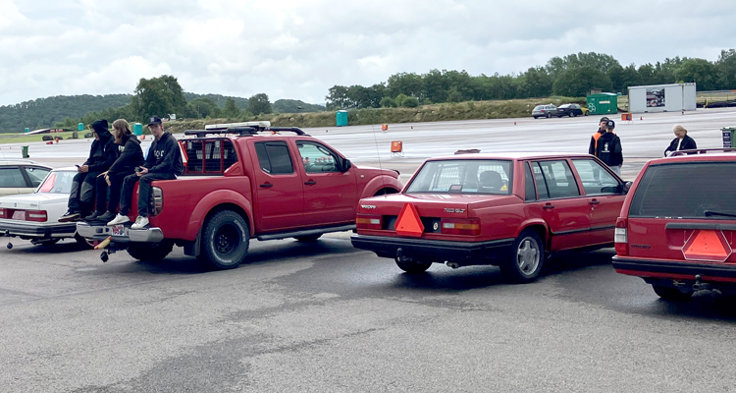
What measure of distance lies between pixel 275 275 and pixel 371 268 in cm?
123

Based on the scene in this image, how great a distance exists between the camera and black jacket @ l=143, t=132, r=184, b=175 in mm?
10988

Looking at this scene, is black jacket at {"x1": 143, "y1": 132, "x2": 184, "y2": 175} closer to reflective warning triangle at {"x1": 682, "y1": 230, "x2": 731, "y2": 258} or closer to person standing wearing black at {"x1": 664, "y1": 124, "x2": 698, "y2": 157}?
reflective warning triangle at {"x1": 682, "y1": 230, "x2": 731, "y2": 258}

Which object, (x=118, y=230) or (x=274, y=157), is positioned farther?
(x=274, y=157)

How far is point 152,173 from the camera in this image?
35.7ft

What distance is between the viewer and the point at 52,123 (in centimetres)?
17462

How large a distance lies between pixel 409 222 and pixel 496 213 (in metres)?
0.96

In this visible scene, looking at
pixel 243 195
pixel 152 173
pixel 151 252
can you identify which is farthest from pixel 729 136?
pixel 152 173

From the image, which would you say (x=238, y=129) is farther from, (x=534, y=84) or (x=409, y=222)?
(x=534, y=84)

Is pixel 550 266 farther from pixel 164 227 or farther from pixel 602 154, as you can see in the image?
pixel 602 154

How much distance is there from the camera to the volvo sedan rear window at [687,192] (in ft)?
23.9

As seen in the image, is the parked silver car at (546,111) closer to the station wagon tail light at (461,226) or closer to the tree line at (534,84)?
the tree line at (534,84)

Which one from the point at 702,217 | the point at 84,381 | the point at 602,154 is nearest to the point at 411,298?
the point at 702,217

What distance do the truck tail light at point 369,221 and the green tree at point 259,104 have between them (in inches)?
5308

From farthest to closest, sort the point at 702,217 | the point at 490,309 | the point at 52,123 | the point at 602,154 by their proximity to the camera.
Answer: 1. the point at 52,123
2. the point at 602,154
3. the point at 490,309
4. the point at 702,217
